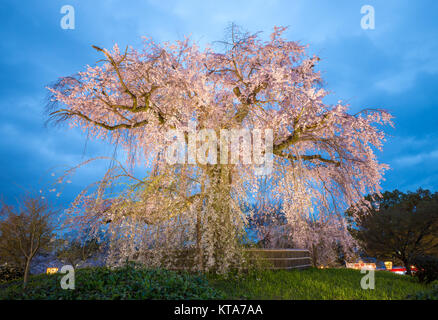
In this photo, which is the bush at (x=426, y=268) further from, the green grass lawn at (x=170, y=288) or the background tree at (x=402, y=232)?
the background tree at (x=402, y=232)

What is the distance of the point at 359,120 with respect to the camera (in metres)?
8.89

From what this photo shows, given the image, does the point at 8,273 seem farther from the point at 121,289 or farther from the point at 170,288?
the point at 170,288

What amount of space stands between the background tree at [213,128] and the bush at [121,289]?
1.21m

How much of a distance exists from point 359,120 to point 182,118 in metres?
5.56

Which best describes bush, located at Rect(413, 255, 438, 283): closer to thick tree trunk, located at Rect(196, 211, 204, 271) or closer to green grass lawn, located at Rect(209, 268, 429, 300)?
green grass lawn, located at Rect(209, 268, 429, 300)

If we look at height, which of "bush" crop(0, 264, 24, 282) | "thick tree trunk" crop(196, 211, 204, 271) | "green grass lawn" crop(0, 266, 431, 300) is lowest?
"bush" crop(0, 264, 24, 282)

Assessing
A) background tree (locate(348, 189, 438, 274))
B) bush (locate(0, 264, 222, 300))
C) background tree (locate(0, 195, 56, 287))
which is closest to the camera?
bush (locate(0, 264, 222, 300))

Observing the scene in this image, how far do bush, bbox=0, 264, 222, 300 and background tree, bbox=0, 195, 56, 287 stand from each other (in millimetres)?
3297

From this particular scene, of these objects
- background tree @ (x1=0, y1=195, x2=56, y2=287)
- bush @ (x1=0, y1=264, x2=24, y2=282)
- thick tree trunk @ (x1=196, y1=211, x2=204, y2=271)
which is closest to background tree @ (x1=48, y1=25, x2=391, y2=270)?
thick tree trunk @ (x1=196, y1=211, x2=204, y2=271)

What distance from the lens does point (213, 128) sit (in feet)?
25.4

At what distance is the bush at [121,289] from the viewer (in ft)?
15.5

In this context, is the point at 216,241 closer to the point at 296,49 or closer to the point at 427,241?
the point at 296,49

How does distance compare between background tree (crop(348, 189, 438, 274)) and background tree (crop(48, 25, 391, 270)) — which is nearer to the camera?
background tree (crop(48, 25, 391, 270))

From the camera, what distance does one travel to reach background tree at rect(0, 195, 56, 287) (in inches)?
324
